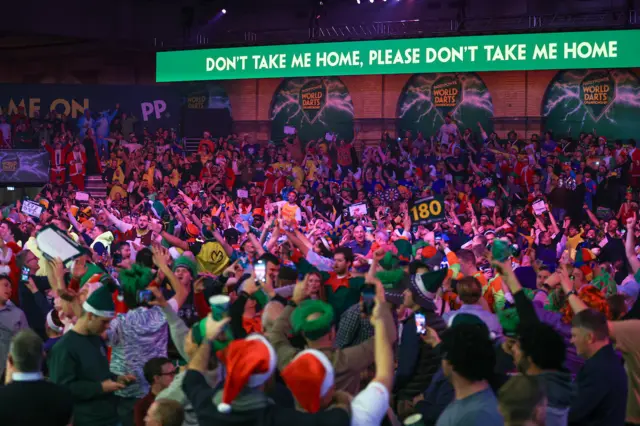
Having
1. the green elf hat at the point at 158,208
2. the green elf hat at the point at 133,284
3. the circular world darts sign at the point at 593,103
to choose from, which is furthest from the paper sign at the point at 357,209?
the circular world darts sign at the point at 593,103

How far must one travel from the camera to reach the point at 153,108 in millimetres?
29672

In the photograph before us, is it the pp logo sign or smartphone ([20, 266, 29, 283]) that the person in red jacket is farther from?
smartphone ([20, 266, 29, 283])

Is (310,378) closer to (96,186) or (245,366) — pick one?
(245,366)

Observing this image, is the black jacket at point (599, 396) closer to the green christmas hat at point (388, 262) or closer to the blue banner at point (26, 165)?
the green christmas hat at point (388, 262)

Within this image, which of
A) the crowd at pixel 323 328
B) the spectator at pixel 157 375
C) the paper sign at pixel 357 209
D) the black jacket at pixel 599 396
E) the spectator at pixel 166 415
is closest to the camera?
the crowd at pixel 323 328

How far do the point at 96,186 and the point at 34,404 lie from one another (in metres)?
22.7

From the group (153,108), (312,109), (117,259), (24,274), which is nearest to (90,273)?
(24,274)

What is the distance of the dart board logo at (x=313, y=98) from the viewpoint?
29.0 m

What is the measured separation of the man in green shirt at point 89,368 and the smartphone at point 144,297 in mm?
478

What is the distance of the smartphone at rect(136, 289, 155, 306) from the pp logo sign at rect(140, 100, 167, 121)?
76.4ft

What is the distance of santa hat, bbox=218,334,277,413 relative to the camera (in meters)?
4.25

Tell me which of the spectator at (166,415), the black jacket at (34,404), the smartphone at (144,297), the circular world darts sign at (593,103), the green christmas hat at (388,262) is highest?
the circular world darts sign at (593,103)

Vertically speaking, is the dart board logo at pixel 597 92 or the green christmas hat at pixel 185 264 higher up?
the dart board logo at pixel 597 92

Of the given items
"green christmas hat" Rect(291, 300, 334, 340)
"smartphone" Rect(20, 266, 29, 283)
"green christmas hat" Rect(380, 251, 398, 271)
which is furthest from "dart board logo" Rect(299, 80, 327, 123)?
"green christmas hat" Rect(291, 300, 334, 340)
